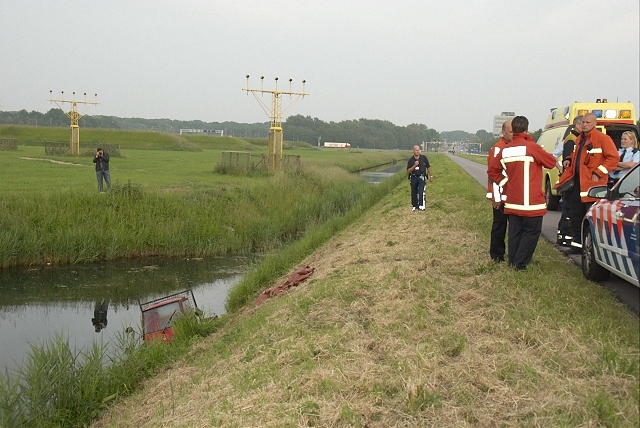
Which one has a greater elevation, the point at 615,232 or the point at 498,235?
the point at 615,232

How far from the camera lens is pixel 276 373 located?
5941 mm

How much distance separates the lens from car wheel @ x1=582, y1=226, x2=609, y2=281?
7.72 meters

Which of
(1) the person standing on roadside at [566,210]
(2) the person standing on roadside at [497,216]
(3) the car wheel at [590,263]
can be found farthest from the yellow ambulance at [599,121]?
(3) the car wheel at [590,263]

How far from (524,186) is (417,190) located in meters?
8.92

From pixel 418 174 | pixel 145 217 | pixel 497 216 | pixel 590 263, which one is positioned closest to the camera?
pixel 590 263

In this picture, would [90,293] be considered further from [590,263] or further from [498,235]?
[590,263]

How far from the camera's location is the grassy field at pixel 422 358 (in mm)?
4500

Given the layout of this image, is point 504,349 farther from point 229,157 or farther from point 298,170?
point 229,157

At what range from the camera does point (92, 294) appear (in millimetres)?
15195

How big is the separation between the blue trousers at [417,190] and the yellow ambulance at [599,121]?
3017mm

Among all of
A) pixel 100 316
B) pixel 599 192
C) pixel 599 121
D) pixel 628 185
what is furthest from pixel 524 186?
pixel 100 316

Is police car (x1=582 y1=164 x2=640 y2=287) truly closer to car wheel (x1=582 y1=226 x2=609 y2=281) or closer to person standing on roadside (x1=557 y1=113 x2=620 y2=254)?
car wheel (x1=582 y1=226 x2=609 y2=281)

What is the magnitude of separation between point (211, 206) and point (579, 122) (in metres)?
15.8

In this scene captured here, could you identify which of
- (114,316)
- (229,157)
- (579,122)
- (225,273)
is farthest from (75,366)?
(229,157)
